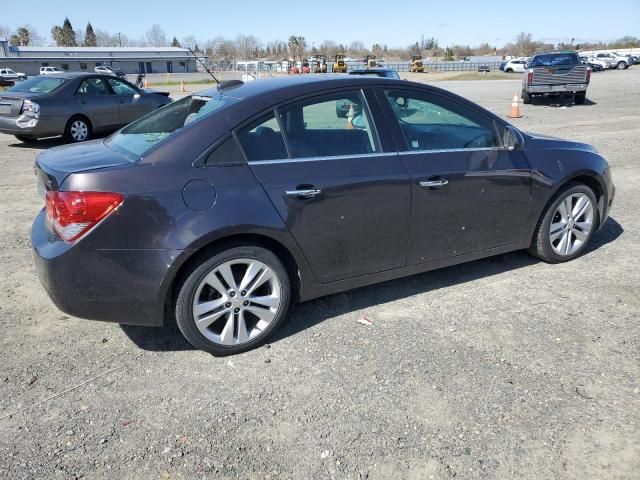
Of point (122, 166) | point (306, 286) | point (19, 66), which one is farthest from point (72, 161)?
point (19, 66)

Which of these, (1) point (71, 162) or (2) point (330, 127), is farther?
(2) point (330, 127)

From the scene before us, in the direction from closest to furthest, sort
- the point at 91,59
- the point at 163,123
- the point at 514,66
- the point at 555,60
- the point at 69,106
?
the point at 163,123 → the point at 69,106 → the point at 555,60 → the point at 514,66 → the point at 91,59

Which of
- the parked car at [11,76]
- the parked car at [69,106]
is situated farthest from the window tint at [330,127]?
the parked car at [11,76]

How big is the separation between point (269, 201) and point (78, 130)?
9.76 m

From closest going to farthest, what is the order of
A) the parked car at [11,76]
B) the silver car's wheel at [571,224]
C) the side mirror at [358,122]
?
the side mirror at [358,122] → the silver car's wheel at [571,224] → the parked car at [11,76]

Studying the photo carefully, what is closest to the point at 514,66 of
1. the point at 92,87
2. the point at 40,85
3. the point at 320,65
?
the point at 320,65

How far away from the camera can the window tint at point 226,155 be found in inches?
132

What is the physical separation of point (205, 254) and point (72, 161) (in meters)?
1.05

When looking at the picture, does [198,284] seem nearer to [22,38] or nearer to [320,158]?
[320,158]

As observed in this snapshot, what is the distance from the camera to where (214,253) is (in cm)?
334

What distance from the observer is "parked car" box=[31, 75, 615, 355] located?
3.19 meters

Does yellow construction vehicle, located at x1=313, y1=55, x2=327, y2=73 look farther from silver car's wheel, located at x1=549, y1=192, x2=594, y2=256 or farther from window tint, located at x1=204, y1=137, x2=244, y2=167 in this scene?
window tint, located at x1=204, y1=137, x2=244, y2=167

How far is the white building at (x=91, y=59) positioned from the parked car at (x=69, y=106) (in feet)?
242

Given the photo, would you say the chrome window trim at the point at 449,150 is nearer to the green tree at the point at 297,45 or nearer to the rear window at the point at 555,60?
the rear window at the point at 555,60
